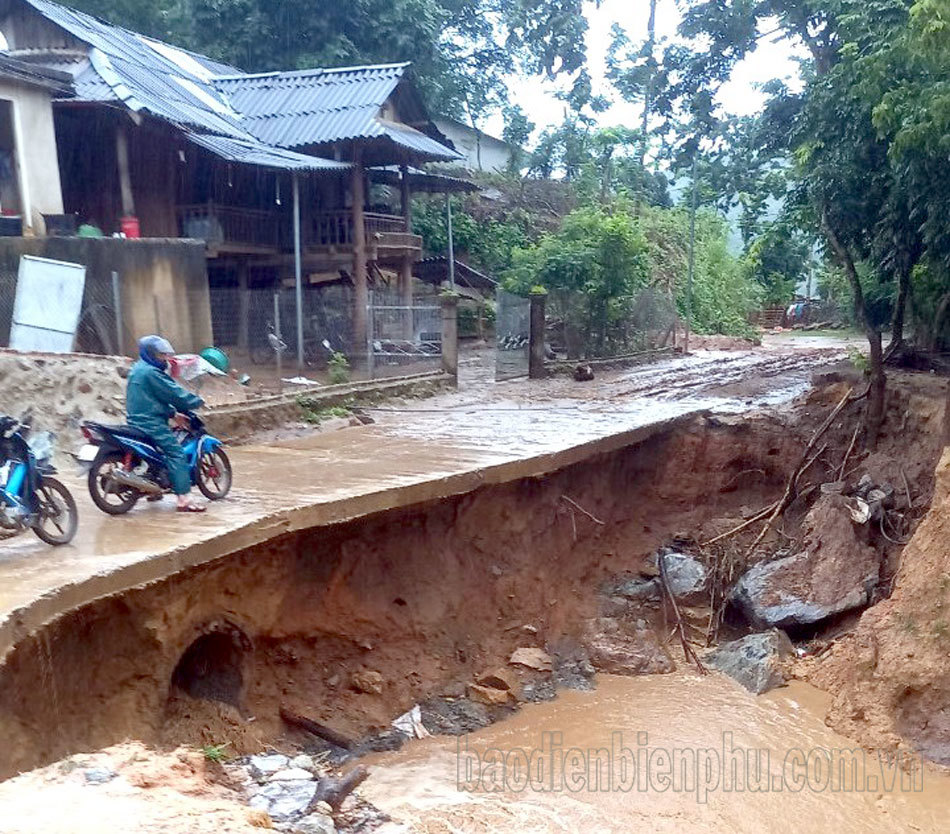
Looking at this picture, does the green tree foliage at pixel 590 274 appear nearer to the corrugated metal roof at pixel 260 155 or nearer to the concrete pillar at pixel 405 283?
the concrete pillar at pixel 405 283

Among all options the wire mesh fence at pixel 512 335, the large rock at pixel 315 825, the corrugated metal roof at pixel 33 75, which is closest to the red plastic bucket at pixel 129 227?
the corrugated metal roof at pixel 33 75

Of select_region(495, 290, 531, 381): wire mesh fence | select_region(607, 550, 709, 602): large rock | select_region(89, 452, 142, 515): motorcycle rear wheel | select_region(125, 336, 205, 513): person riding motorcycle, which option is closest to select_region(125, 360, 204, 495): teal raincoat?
select_region(125, 336, 205, 513): person riding motorcycle

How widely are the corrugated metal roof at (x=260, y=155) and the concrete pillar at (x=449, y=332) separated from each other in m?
3.72

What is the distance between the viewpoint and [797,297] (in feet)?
119

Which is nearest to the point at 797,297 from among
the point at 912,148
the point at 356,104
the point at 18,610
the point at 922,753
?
the point at 356,104

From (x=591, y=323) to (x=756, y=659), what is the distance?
11.7 metres

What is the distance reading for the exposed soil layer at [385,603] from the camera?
18.2 feet

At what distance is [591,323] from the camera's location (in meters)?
19.8

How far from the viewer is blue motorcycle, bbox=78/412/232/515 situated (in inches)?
261

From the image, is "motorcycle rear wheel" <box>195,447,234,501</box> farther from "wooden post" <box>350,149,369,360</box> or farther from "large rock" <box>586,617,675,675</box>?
"wooden post" <box>350,149,369,360</box>

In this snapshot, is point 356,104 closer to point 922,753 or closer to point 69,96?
point 69,96

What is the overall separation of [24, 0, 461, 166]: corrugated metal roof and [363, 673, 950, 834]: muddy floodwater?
38.3ft

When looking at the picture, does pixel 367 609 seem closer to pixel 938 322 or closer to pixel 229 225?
pixel 938 322

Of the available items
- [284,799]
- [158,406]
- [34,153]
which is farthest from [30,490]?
[34,153]
